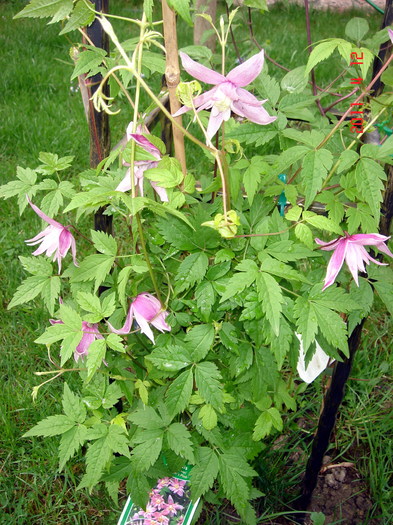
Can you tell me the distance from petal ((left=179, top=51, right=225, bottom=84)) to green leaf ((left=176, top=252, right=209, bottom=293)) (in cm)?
32

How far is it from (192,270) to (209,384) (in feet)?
0.74

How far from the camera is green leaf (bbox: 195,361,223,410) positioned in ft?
3.37

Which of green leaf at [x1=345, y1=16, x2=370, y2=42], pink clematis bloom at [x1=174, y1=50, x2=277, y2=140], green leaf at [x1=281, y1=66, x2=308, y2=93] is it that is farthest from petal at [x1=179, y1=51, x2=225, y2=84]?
green leaf at [x1=345, y1=16, x2=370, y2=42]

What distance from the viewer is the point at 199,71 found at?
0.77 m

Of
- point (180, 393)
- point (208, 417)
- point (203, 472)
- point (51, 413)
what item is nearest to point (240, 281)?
point (180, 393)

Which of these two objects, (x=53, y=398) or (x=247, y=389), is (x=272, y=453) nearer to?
(x=247, y=389)

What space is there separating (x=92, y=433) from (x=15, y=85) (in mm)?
2896

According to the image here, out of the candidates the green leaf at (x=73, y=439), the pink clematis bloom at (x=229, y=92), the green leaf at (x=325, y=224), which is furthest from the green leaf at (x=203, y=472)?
the pink clematis bloom at (x=229, y=92)

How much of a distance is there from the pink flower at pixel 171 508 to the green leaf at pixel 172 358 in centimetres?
47

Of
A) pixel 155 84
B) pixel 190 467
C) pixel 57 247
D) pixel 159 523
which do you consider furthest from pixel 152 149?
pixel 155 84

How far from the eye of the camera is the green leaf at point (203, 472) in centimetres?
116

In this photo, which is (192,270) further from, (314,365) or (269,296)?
(314,365)

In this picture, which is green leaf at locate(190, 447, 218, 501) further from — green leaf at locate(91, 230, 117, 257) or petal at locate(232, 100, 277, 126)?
petal at locate(232, 100, 277, 126)

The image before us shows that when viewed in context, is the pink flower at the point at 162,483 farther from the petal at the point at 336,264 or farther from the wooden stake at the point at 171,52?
the wooden stake at the point at 171,52
